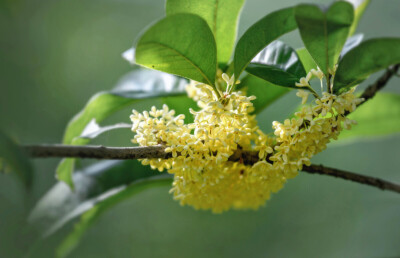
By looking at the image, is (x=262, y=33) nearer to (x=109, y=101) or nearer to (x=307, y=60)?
(x=307, y=60)

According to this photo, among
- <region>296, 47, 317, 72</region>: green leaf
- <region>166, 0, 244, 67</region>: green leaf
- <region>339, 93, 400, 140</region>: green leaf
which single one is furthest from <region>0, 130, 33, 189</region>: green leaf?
<region>339, 93, 400, 140</region>: green leaf

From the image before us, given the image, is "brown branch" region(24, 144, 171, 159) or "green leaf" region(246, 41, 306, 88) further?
"green leaf" region(246, 41, 306, 88)

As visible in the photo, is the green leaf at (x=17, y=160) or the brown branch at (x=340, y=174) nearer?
the green leaf at (x=17, y=160)

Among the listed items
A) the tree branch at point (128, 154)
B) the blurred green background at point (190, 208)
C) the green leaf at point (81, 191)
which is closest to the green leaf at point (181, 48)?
the tree branch at point (128, 154)

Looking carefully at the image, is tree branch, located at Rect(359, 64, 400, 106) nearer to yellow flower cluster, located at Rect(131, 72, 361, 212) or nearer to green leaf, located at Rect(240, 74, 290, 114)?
yellow flower cluster, located at Rect(131, 72, 361, 212)

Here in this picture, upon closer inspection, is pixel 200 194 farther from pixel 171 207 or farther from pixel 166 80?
pixel 171 207

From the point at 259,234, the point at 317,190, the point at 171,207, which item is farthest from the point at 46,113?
the point at 317,190

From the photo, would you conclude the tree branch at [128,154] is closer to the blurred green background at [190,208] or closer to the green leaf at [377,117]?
the green leaf at [377,117]
